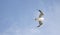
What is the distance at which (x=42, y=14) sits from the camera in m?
160

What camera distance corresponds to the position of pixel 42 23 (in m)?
162

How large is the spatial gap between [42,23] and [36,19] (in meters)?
3.68

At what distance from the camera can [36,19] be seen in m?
159

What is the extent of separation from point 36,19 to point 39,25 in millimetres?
2614

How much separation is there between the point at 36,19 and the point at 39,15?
168 centimetres

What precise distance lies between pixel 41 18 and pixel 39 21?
1720mm

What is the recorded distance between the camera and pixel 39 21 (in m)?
162

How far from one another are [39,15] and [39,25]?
3000 millimetres

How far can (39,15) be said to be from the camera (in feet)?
524

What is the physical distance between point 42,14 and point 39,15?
2.98 ft

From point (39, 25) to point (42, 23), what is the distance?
5.36 feet

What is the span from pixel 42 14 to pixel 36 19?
2.36m

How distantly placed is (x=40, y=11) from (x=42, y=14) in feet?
Answer: 5.64
